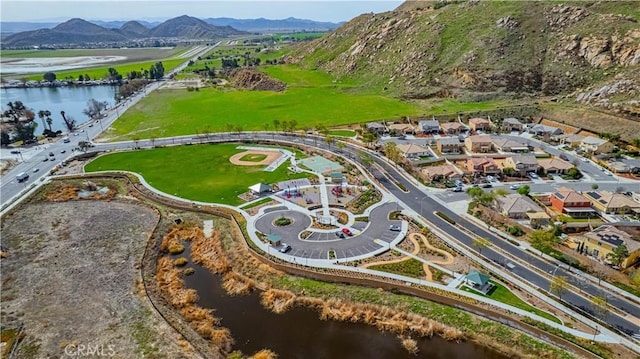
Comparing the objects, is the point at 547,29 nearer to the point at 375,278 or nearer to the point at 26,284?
the point at 375,278

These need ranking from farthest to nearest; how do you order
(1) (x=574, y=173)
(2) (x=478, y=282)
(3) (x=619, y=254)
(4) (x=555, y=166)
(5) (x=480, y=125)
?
(5) (x=480, y=125) < (4) (x=555, y=166) < (1) (x=574, y=173) < (3) (x=619, y=254) < (2) (x=478, y=282)

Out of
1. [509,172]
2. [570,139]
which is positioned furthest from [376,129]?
[570,139]

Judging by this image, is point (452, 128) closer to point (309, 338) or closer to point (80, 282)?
point (309, 338)

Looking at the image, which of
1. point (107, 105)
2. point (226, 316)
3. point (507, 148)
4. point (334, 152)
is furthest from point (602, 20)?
point (107, 105)

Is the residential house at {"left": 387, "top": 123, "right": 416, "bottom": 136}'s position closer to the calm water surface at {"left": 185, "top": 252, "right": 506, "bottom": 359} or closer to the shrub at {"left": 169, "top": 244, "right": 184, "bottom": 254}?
the shrub at {"left": 169, "top": 244, "right": 184, "bottom": 254}

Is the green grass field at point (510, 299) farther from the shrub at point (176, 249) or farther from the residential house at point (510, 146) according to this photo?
the residential house at point (510, 146)
